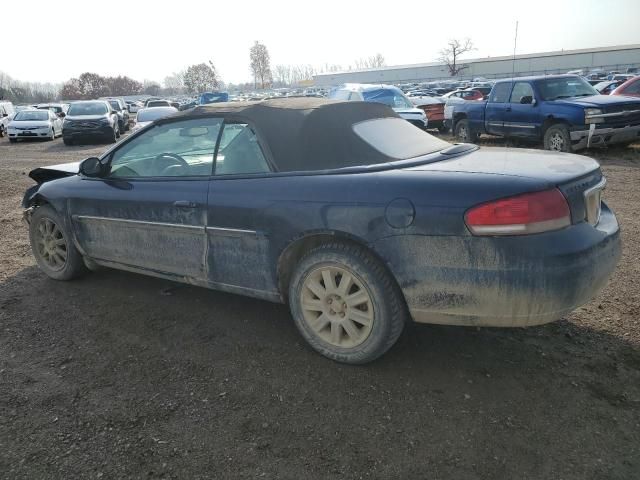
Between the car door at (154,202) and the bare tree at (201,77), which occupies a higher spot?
the car door at (154,202)

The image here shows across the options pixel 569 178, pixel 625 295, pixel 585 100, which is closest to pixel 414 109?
pixel 585 100

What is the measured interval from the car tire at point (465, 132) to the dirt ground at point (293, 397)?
35.4ft

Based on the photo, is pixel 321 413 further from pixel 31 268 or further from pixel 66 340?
pixel 31 268

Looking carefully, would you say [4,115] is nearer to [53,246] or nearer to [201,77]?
[53,246]

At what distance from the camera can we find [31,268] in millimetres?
5262

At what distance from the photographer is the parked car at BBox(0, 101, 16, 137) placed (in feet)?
82.5

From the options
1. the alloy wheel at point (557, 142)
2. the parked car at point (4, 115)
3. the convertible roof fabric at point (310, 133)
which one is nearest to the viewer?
the convertible roof fabric at point (310, 133)

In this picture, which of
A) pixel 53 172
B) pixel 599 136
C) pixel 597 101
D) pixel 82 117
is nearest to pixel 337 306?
pixel 53 172

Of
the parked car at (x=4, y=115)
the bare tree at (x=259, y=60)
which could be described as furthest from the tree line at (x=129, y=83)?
the parked car at (x=4, y=115)

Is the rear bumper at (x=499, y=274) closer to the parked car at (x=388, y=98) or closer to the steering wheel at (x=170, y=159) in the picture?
the steering wheel at (x=170, y=159)

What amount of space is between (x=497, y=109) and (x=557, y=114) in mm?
2078

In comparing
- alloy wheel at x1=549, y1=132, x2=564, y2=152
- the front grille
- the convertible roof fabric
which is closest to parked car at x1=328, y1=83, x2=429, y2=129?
alloy wheel at x1=549, y1=132, x2=564, y2=152

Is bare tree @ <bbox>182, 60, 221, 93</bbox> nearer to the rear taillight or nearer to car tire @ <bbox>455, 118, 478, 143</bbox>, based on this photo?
car tire @ <bbox>455, 118, 478, 143</bbox>

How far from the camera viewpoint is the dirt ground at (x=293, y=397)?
239 centimetres
